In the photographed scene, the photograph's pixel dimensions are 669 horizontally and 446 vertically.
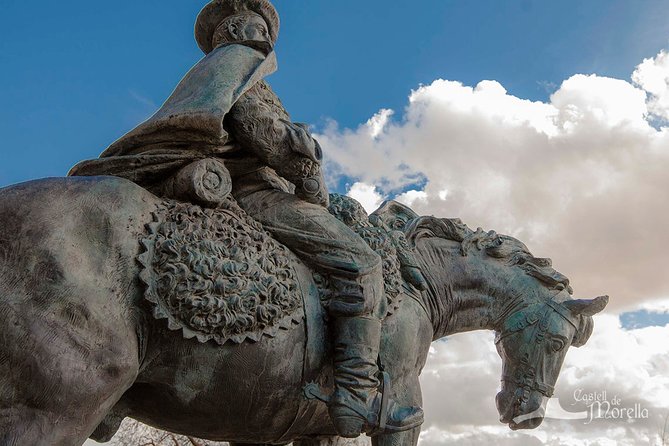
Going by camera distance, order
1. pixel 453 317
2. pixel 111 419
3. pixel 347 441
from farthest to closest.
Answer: pixel 347 441
pixel 453 317
pixel 111 419

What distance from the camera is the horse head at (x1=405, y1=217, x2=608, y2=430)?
167 inches

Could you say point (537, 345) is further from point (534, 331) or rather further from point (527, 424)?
point (527, 424)

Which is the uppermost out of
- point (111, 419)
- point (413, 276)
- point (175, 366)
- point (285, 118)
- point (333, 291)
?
point (285, 118)

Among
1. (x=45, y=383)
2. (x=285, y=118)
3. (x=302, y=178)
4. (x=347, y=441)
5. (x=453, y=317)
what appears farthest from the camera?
(x=347, y=441)

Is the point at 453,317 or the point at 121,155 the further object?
the point at 453,317

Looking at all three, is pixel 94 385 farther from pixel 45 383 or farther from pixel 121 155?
pixel 121 155

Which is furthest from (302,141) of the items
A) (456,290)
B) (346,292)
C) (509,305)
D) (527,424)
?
(527,424)

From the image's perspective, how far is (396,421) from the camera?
11.5ft

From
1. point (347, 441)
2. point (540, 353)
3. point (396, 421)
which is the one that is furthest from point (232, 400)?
point (540, 353)

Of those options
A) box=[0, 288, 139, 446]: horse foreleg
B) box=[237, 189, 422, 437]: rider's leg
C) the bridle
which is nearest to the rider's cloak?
box=[237, 189, 422, 437]: rider's leg

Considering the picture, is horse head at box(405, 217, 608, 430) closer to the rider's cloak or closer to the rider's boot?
the rider's boot

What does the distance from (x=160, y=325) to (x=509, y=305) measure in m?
2.16

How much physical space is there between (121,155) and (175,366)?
3.60ft

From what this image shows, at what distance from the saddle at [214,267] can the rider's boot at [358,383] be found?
0.22 m
